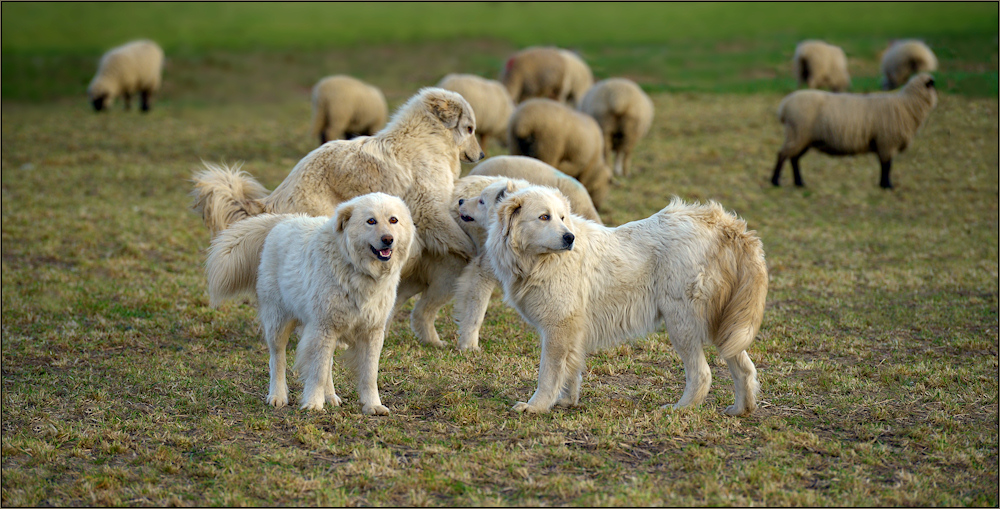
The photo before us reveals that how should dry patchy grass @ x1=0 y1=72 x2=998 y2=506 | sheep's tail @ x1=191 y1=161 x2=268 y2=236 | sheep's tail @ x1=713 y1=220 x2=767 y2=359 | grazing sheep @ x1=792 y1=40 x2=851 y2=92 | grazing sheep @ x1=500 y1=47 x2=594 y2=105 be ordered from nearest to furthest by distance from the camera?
dry patchy grass @ x1=0 y1=72 x2=998 y2=506 < sheep's tail @ x1=713 y1=220 x2=767 y2=359 < sheep's tail @ x1=191 y1=161 x2=268 y2=236 < grazing sheep @ x1=500 y1=47 x2=594 y2=105 < grazing sheep @ x1=792 y1=40 x2=851 y2=92

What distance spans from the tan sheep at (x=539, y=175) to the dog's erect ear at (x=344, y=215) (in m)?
3.36

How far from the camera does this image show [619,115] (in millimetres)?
15656

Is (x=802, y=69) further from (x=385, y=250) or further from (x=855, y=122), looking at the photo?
(x=385, y=250)

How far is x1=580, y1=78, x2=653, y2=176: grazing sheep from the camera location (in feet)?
51.3

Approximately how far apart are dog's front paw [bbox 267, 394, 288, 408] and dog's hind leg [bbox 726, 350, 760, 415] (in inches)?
116

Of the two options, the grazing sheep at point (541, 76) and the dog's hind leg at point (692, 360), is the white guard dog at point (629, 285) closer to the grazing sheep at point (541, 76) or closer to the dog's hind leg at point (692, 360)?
the dog's hind leg at point (692, 360)

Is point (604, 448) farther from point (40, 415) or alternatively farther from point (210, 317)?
point (210, 317)

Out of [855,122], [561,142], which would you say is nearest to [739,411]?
[561,142]

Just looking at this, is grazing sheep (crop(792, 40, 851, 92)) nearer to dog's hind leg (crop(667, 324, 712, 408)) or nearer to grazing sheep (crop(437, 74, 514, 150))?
grazing sheep (crop(437, 74, 514, 150))

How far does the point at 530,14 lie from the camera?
38938mm

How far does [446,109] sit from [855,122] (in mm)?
10142

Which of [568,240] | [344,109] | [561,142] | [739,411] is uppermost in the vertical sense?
[568,240]

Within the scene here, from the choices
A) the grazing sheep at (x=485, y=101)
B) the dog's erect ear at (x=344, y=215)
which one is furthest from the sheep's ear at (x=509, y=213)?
the grazing sheep at (x=485, y=101)

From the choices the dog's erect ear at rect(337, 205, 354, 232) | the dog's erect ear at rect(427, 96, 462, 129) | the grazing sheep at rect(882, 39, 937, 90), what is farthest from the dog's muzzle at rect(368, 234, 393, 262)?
the grazing sheep at rect(882, 39, 937, 90)
